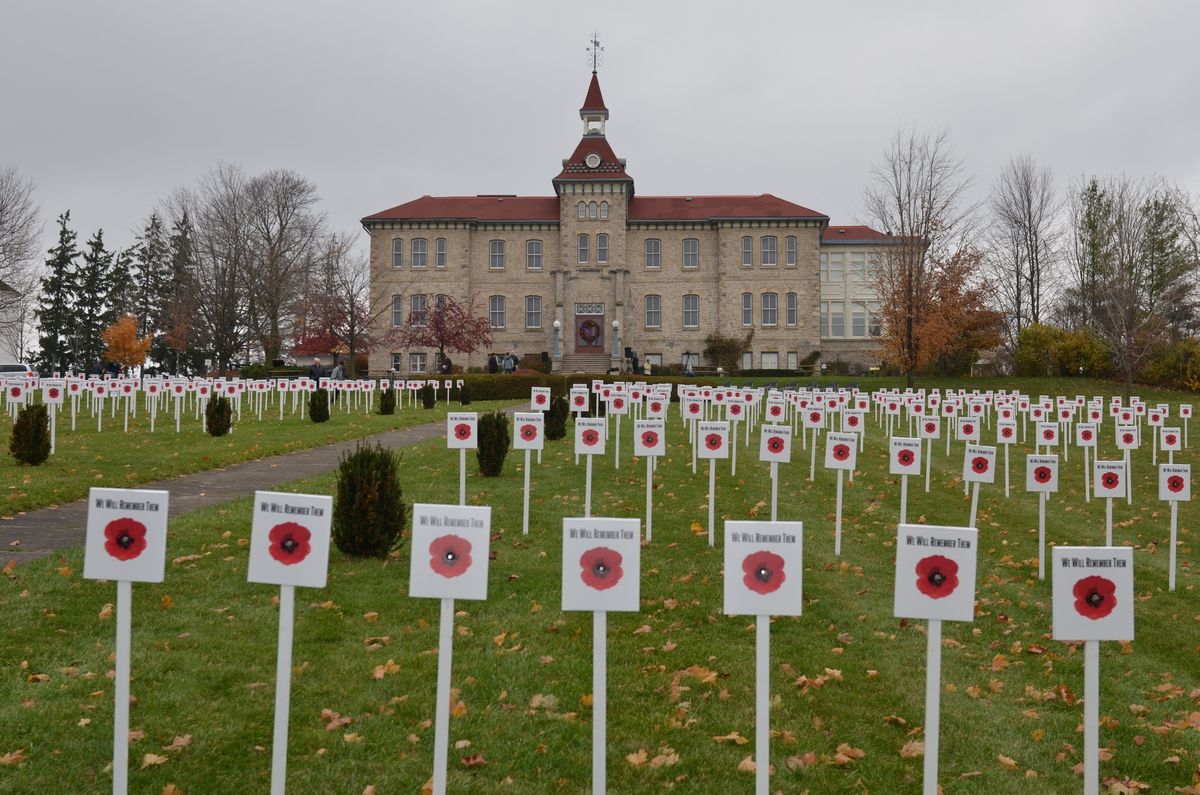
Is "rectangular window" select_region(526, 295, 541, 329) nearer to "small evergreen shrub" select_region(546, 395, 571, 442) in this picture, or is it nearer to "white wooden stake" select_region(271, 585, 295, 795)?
"small evergreen shrub" select_region(546, 395, 571, 442)

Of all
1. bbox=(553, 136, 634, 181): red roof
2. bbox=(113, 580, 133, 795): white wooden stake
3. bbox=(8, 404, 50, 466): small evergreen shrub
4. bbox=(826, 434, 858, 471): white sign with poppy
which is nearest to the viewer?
bbox=(113, 580, 133, 795): white wooden stake

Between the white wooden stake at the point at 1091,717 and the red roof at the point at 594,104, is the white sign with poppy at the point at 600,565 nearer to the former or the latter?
the white wooden stake at the point at 1091,717

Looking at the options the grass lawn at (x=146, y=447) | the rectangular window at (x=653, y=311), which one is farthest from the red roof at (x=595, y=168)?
the grass lawn at (x=146, y=447)

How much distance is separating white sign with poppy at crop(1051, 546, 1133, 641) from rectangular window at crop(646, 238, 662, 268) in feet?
179

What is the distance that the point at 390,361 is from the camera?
57.8 metres

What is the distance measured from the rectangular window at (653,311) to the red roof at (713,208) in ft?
16.6

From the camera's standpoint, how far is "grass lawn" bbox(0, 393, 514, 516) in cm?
1191

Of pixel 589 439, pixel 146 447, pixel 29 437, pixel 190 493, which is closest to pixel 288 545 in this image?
pixel 589 439

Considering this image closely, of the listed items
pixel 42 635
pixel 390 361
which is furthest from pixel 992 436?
pixel 390 361

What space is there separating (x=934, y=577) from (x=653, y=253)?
5491 cm

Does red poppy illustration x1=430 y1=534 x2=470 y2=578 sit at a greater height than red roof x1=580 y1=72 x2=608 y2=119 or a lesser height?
lesser

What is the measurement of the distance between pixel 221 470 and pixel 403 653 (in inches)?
384

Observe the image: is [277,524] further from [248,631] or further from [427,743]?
[248,631]

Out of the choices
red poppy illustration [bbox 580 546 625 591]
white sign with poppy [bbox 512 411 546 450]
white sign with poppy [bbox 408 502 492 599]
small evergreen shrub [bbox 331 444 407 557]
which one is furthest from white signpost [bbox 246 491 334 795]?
white sign with poppy [bbox 512 411 546 450]
